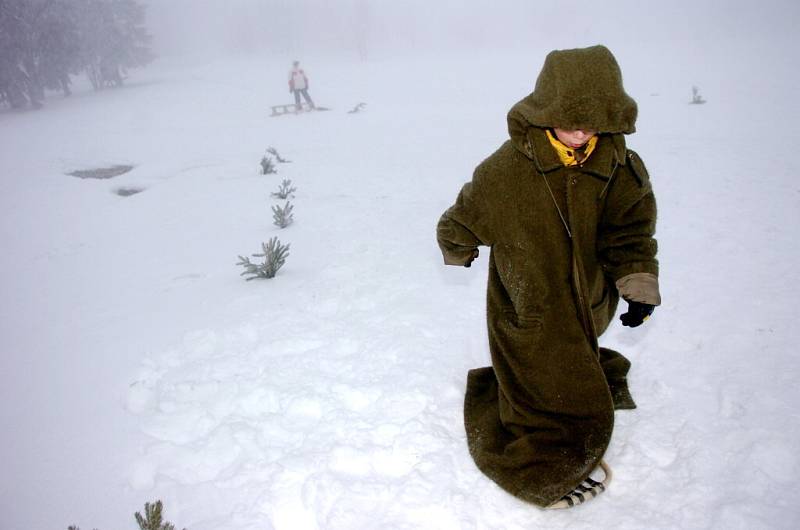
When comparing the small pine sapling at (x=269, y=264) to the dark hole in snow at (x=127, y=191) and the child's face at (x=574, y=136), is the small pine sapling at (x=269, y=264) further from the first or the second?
the dark hole in snow at (x=127, y=191)

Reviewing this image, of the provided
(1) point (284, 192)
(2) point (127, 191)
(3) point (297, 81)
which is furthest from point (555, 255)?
(3) point (297, 81)

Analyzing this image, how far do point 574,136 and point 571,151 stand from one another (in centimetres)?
10

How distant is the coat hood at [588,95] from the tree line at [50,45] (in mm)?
29269

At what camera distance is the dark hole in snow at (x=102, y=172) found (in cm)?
1073

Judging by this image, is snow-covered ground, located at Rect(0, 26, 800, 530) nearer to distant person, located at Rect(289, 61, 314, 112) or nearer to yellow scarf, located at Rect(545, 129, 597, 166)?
yellow scarf, located at Rect(545, 129, 597, 166)

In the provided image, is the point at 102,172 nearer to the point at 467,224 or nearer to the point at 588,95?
the point at 467,224

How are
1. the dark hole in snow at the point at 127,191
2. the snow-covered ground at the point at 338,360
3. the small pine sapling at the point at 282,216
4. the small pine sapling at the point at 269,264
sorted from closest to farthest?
1. the snow-covered ground at the point at 338,360
2. the small pine sapling at the point at 269,264
3. the small pine sapling at the point at 282,216
4. the dark hole in snow at the point at 127,191

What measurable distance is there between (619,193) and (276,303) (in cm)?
312

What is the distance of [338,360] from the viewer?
329 cm

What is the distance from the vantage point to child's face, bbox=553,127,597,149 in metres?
1.64

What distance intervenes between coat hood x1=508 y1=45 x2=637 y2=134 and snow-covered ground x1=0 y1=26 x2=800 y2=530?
1.65 m

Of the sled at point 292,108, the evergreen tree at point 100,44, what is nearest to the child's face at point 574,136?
the sled at point 292,108

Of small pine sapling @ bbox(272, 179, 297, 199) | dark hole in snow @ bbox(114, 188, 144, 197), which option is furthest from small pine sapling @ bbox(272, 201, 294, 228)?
dark hole in snow @ bbox(114, 188, 144, 197)

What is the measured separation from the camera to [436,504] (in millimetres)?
2141
